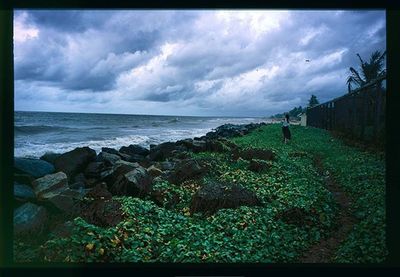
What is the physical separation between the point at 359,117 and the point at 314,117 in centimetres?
75

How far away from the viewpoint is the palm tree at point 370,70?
522 cm

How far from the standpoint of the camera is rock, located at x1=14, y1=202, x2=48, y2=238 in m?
4.87

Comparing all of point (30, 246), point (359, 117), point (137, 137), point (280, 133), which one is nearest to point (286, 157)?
point (280, 133)

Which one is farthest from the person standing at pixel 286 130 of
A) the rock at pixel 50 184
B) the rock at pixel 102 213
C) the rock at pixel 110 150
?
the rock at pixel 50 184

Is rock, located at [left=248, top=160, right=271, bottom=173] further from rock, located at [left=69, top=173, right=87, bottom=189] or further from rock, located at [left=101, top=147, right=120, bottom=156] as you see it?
rock, located at [left=101, top=147, right=120, bottom=156]

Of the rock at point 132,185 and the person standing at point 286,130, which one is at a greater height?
the person standing at point 286,130

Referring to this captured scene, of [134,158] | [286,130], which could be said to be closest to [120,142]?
[134,158]

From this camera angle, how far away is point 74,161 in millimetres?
6012

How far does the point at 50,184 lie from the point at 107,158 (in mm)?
1697

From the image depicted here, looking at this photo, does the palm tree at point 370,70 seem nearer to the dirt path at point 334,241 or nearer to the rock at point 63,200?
the dirt path at point 334,241

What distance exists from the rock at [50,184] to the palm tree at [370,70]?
4.72 meters

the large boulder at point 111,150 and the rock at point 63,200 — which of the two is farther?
the large boulder at point 111,150

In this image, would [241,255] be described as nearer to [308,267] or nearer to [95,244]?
[308,267]

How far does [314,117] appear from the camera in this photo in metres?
6.50
